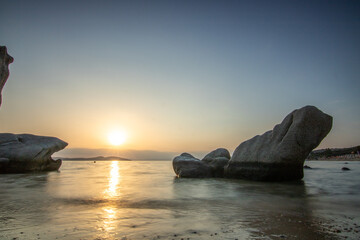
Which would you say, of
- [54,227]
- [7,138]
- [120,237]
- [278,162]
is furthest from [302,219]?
[7,138]

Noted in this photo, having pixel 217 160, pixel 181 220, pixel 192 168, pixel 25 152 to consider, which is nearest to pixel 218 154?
pixel 217 160

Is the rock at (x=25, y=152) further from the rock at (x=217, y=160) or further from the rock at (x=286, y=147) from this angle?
the rock at (x=286, y=147)

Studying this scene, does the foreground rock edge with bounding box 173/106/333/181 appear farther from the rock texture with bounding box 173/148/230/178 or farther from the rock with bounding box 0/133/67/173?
the rock with bounding box 0/133/67/173

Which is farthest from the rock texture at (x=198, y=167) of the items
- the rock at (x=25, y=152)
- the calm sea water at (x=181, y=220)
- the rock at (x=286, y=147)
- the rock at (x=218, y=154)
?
the rock at (x=25, y=152)

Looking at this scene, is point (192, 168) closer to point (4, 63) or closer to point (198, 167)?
point (198, 167)

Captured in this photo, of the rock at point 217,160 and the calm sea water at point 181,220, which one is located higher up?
the rock at point 217,160

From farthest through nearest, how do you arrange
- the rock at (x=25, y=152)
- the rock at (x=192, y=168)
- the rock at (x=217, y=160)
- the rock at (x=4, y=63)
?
the rock at (x=25, y=152) → the rock at (x=217, y=160) → the rock at (x=192, y=168) → the rock at (x=4, y=63)

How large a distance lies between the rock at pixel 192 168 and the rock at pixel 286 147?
9.08ft

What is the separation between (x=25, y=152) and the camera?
84.0ft

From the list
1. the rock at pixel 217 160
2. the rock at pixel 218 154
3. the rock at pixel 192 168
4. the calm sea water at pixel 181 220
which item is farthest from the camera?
the rock at pixel 218 154

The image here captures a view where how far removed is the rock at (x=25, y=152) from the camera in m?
24.8

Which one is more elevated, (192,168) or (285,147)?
(285,147)

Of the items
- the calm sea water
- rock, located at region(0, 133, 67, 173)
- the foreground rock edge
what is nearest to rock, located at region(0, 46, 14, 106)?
rock, located at region(0, 133, 67, 173)

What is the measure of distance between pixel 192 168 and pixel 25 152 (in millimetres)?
17482
